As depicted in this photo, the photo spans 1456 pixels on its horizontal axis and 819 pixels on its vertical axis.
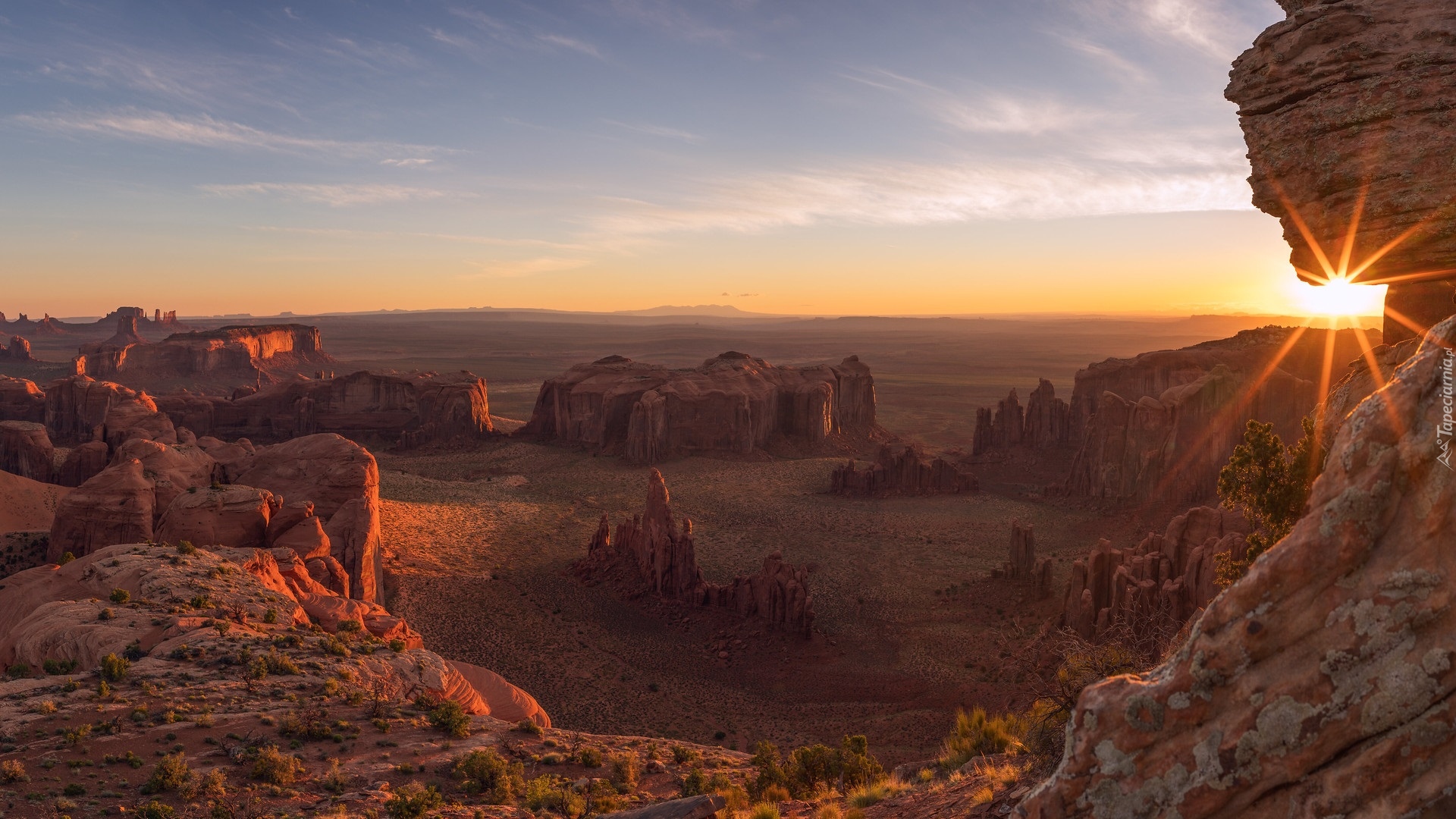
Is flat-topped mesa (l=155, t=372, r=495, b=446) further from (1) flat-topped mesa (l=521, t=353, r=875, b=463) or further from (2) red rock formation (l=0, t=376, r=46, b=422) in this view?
(2) red rock formation (l=0, t=376, r=46, b=422)

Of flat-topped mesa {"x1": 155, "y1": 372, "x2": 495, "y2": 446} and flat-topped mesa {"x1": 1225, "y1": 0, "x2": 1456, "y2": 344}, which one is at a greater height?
flat-topped mesa {"x1": 1225, "y1": 0, "x2": 1456, "y2": 344}

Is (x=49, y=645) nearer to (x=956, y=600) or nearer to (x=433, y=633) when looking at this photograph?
(x=433, y=633)

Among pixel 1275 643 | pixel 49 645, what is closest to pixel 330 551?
pixel 49 645

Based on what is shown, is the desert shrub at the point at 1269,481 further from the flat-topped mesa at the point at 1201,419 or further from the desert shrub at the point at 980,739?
the flat-topped mesa at the point at 1201,419

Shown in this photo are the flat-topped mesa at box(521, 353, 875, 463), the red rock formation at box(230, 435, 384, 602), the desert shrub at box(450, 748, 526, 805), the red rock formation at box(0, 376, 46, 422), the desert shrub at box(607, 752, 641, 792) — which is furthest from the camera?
the red rock formation at box(0, 376, 46, 422)

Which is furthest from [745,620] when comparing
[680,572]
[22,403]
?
[22,403]

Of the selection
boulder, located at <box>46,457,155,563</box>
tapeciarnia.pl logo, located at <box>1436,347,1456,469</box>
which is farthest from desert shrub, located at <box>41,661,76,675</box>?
tapeciarnia.pl logo, located at <box>1436,347,1456,469</box>
